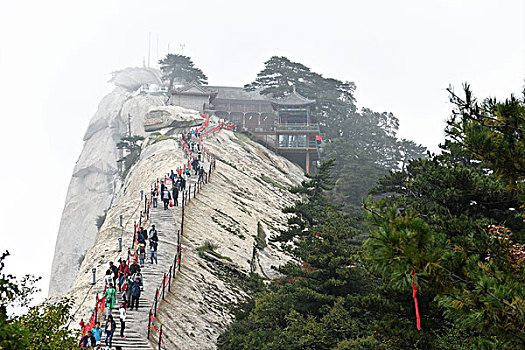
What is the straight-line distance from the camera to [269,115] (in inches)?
2633

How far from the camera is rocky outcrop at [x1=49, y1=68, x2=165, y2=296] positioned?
70.1 meters

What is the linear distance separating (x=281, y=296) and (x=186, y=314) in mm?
3483

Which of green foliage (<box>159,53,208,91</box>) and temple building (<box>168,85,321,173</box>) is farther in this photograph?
green foliage (<box>159,53,208,91</box>)

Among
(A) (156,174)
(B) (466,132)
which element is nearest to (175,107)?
(A) (156,174)

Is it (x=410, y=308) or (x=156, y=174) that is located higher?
(x=156, y=174)

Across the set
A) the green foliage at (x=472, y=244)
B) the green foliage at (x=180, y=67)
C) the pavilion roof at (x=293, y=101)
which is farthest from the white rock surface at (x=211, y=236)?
the green foliage at (x=180, y=67)

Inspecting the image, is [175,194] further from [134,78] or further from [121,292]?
[134,78]

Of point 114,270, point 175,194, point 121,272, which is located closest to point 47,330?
point 114,270

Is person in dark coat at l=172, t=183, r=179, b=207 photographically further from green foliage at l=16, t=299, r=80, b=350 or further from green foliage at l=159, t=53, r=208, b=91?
green foliage at l=159, t=53, r=208, b=91

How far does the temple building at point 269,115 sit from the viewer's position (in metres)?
54.8

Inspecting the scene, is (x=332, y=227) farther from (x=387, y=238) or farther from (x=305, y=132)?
(x=305, y=132)

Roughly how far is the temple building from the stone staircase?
91.1ft

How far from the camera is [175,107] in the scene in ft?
187

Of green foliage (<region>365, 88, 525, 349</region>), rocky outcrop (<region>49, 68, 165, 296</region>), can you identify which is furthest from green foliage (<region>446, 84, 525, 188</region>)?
rocky outcrop (<region>49, 68, 165, 296</region>)
